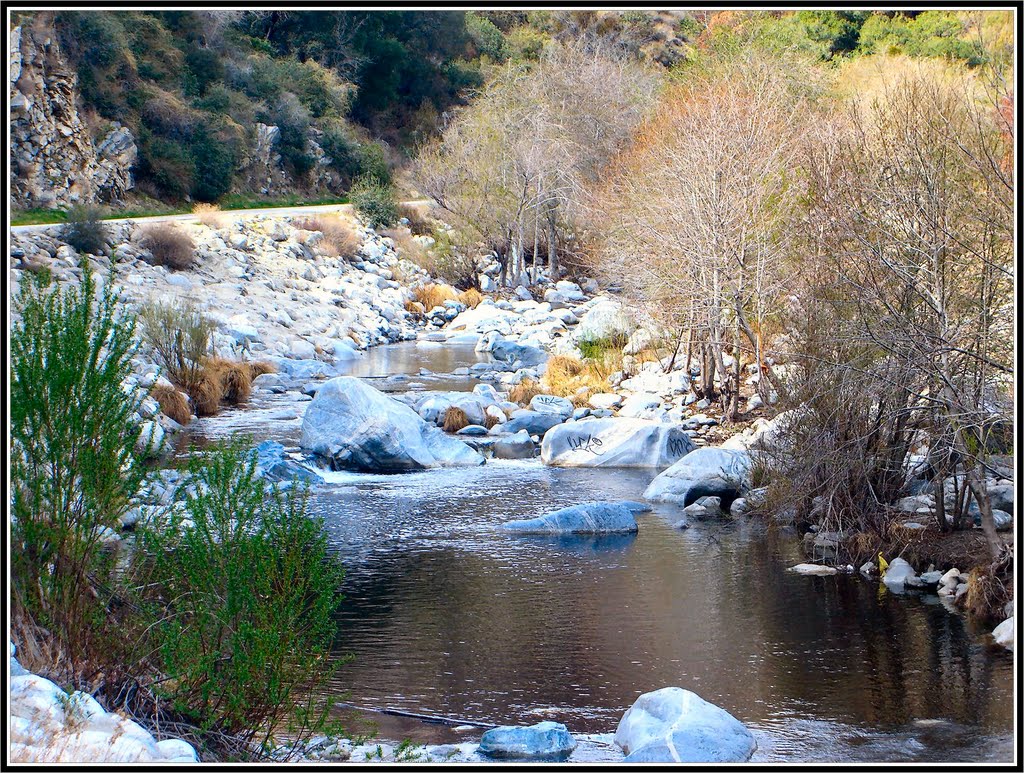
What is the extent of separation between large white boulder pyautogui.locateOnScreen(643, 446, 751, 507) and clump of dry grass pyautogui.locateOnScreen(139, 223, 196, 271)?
58.2ft

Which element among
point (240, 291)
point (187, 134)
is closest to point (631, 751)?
point (240, 291)

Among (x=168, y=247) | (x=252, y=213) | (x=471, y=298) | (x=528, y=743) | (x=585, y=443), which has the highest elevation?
(x=252, y=213)

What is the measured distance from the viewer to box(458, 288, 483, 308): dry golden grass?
33.5 metres

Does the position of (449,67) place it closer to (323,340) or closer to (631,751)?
(323,340)

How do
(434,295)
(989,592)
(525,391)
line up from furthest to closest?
(434,295) → (525,391) → (989,592)

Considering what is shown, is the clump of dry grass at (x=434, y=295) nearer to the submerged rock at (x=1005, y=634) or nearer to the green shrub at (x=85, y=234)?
the green shrub at (x=85, y=234)

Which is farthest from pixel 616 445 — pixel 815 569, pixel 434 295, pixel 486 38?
pixel 486 38

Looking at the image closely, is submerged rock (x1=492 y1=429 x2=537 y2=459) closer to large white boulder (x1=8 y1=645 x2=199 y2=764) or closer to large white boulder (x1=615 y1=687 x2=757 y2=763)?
large white boulder (x1=615 y1=687 x2=757 y2=763)

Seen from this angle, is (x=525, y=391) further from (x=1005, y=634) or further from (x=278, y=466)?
(x=1005, y=634)

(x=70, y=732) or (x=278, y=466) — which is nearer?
(x=70, y=732)

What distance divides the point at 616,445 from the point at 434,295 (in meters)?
19.0

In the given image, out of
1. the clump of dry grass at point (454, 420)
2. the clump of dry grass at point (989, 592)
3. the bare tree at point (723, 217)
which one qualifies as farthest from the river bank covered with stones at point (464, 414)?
the bare tree at point (723, 217)

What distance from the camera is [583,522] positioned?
12414mm

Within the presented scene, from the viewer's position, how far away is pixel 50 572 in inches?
230
